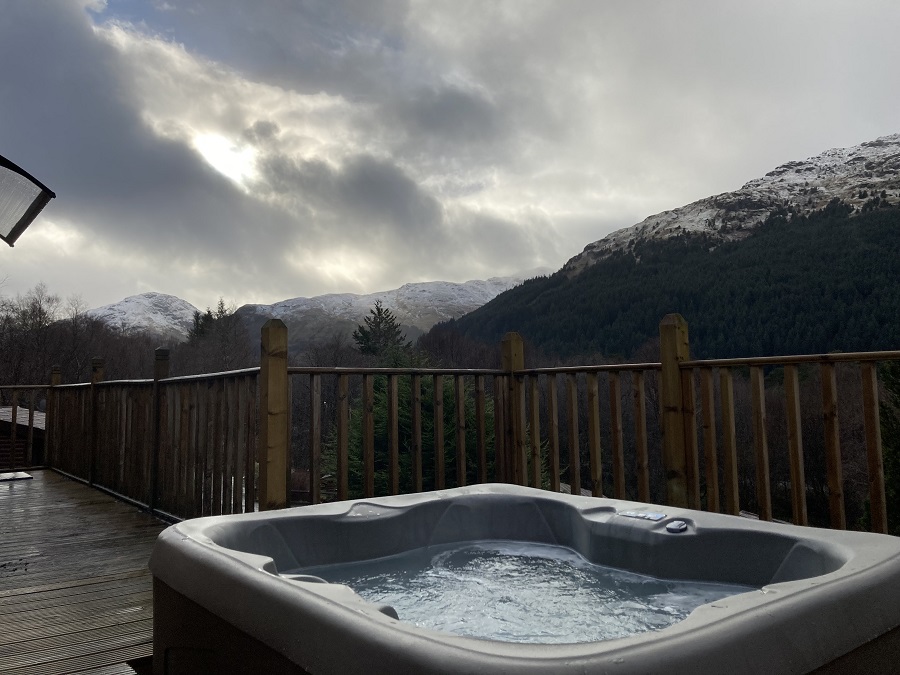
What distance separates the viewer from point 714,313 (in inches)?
1049

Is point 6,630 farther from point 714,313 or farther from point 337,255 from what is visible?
point 714,313

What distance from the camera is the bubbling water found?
5.24 ft

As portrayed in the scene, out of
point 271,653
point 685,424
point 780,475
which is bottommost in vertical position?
point 780,475

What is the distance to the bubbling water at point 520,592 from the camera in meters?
1.60

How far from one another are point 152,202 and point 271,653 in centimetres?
1107

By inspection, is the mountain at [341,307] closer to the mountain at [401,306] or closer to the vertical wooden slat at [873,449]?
the mountain at [401,306]

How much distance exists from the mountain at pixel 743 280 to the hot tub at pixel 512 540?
2324cm

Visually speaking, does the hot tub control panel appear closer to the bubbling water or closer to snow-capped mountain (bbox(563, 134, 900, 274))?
the bubbling water

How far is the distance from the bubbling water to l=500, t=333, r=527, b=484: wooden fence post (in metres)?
1.33

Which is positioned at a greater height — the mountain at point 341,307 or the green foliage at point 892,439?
the mountain at point 341,307

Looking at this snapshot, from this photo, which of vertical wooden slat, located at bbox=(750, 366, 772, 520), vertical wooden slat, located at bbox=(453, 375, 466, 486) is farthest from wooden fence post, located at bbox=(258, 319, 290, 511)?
vertical wooden slat, located at bbox=(750, 366, 772, 520)

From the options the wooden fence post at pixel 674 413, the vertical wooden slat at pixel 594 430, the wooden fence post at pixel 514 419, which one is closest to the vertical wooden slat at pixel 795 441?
the wooden fence post at pixel 674 413

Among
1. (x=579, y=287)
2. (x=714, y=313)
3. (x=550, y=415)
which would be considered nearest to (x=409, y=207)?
(x=550, y=415)

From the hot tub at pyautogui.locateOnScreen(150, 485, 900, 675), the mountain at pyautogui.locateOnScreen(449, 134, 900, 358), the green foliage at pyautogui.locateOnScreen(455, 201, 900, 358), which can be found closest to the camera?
the hot tub at pyautogui.locateOnScreen(150, 485, 900, 675)
